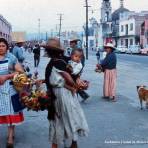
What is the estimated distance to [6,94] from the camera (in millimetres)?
7449

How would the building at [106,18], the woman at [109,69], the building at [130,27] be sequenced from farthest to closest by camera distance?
1. the building at [106,18]
2. the building at [130,27]
3. the woman at [109,69]

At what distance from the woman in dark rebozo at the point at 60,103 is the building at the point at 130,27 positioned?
8821cm

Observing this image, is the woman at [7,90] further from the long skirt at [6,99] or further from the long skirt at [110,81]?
the long skirt at [110,81]

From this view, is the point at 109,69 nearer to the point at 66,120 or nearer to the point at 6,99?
the point at 6,99

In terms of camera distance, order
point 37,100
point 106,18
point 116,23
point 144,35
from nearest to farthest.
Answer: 1. point 37,100
2. point 144,35
3. point 116,23
4. point 106,18

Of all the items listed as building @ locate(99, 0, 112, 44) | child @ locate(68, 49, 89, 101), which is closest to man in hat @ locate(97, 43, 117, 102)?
child @ locate(68, 49, 89, 101)

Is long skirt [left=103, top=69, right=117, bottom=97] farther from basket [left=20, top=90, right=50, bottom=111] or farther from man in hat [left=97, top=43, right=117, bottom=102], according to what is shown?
basket [left=20, top=90, right=50, bottom=111]

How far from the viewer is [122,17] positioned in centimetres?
10800

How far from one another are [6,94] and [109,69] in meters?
6.35

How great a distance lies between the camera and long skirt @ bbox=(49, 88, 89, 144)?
678 centimetres

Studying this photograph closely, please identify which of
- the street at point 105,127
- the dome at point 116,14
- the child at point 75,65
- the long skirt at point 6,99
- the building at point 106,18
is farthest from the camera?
the dome at point 116,14

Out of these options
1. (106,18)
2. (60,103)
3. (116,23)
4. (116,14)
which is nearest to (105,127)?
(60,103)

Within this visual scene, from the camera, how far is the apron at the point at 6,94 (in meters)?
7.43

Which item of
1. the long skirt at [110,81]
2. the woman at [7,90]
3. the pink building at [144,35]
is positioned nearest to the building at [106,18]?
the pink building at [144,35]
